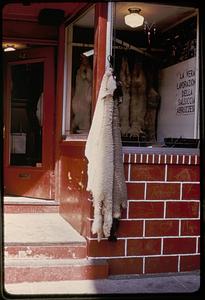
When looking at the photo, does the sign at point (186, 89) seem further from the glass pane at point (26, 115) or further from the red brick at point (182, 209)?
the glass pane at point (26, 115)

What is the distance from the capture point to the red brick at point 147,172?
16.9ft

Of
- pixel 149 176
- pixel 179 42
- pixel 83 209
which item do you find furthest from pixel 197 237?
pixel 179 42

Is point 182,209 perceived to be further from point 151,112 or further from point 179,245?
point 151,112

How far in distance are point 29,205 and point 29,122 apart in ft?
4.11

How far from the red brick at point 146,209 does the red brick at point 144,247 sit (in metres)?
0.26

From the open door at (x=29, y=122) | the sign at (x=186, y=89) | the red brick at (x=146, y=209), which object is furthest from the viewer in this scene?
the open door at (x=29, y=122)

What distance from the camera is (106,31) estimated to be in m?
5.20

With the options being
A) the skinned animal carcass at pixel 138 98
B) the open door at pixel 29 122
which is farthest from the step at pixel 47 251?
the skinned animal carcass at pixel 138 98

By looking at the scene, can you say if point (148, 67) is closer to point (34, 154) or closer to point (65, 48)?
point (65, 48)

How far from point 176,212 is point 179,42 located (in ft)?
7.11

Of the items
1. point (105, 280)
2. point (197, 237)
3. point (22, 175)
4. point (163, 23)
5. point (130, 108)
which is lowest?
point (105, 280)

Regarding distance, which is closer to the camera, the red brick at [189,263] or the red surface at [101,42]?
the red surface at [101,42]

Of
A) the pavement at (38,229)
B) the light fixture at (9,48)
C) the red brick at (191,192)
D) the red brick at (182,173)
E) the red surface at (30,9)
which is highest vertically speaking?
the red surface at (30,9)

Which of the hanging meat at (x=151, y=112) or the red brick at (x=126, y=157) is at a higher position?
the hanging meat at (x=151, y=112)
